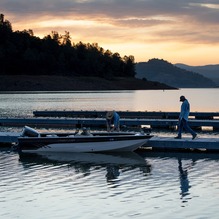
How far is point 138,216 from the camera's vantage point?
14469mm

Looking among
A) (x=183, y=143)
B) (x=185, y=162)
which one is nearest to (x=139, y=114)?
(x=183, y=143)

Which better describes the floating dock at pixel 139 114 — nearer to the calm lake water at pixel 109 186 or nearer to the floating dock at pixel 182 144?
the floating dock at pixel 182 144

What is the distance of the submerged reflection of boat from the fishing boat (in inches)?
10.0

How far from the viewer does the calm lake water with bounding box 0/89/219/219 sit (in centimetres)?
1504

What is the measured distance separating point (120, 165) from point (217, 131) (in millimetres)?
18888

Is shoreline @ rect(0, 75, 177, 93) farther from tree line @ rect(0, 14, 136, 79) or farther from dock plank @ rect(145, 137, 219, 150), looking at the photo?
A: dock plank @ rect(145, 137, 219, 150)

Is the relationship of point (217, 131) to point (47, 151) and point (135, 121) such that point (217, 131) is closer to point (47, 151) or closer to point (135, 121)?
point (135, 121)

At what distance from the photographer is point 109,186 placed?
59.7ft

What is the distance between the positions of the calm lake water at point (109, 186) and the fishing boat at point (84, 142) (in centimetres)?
52

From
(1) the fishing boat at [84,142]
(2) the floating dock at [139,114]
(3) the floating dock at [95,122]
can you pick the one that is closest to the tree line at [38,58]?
(2) the floating dock at [139,114]

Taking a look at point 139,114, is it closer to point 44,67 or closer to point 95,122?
point 95,122

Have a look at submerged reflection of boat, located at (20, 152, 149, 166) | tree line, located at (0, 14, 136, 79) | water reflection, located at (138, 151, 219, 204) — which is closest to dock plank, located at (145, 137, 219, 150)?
water reflection, located at (138, 151, 219, 204)

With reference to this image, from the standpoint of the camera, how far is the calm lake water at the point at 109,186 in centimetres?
1504

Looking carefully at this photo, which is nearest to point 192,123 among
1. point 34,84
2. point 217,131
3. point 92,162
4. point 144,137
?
point 217,131
